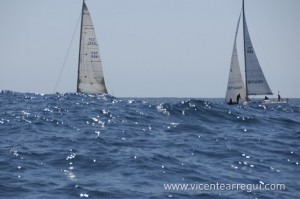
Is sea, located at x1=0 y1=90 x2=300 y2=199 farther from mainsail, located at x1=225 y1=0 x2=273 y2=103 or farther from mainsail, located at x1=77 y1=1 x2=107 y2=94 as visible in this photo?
mainsail, located at x1=77 y1=1 x2=107 y2=94

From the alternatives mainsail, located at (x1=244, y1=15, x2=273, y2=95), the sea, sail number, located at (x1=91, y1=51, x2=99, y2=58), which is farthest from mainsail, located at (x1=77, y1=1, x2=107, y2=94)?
the sea

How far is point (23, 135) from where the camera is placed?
18.8 metres

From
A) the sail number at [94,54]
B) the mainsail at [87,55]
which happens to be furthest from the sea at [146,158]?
the sail number at [94,54]

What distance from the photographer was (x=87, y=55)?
184 feet

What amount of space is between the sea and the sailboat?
1074 inches

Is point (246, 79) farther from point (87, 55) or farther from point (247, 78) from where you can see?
point (87, 55)

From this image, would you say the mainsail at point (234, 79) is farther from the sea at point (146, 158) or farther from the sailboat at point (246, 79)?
the sea at point (146, 158)

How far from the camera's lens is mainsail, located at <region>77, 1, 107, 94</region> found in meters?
55.9

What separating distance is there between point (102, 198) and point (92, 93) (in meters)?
47.2

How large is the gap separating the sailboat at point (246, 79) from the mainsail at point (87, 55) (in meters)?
17.2

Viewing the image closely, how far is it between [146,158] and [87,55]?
42.8 meters

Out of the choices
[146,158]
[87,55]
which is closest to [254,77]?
[87,55]

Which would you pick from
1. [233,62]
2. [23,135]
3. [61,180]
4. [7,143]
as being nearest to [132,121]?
[23,135]

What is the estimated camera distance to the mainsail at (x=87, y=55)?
55.9m
